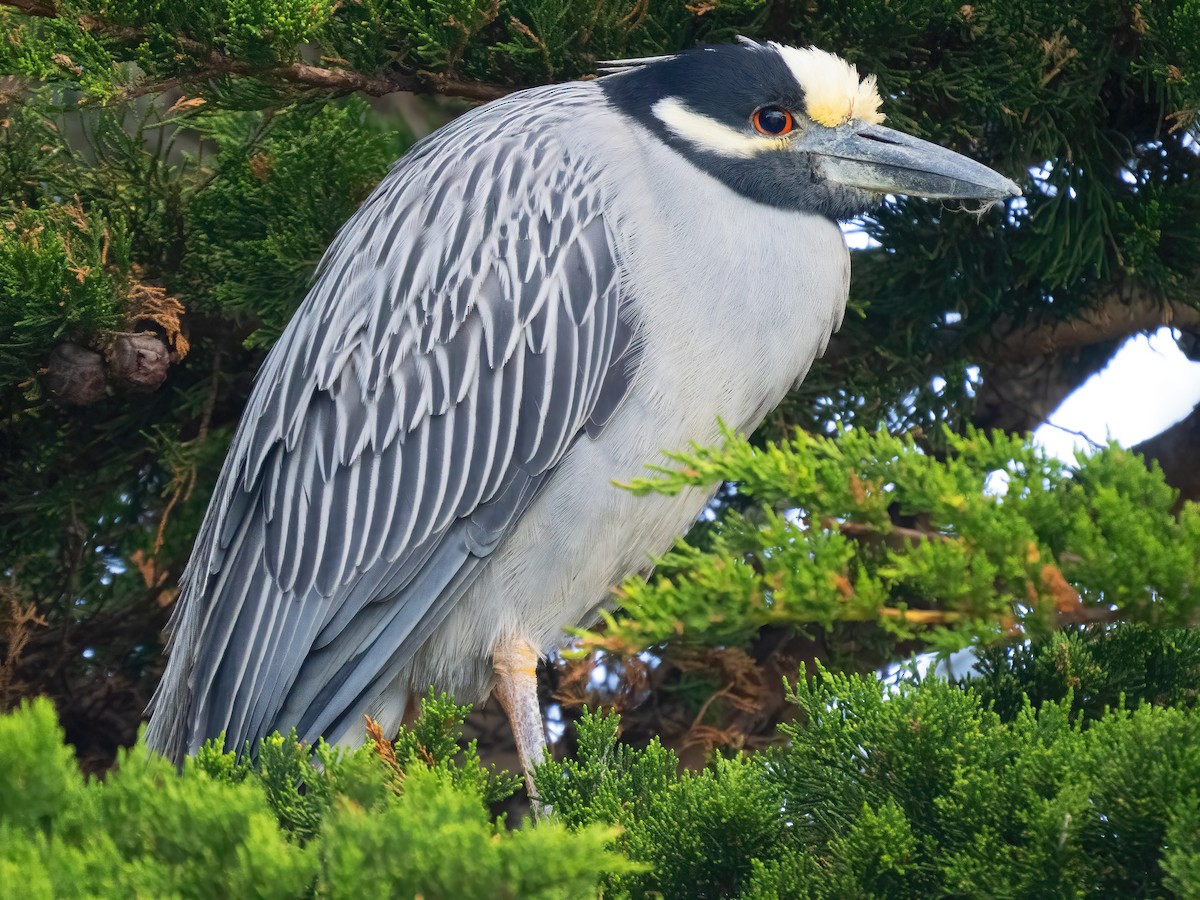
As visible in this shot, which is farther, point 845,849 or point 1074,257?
point 1074,257

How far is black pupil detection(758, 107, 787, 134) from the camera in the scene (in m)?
2.95

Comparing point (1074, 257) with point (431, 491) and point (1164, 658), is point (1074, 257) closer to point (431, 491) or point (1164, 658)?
point (1164, 658)

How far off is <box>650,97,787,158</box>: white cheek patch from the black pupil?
21 millimetres

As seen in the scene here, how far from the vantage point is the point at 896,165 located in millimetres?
2865

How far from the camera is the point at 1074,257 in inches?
112

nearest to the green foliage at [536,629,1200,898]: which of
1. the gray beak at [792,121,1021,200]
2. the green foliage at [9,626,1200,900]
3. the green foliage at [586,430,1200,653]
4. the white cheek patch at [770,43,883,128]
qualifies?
the green foliage at [9,626,1200,900]

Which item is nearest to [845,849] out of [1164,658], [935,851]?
[935,851]

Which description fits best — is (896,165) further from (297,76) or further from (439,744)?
(439,744)

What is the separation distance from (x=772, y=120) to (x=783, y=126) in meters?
0.03

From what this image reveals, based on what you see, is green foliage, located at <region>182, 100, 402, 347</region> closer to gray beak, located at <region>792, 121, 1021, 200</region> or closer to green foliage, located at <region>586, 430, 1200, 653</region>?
gray beak, located at <region>792, 121, 1021, 200</region>

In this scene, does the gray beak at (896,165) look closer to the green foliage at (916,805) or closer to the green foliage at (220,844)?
the green foliage at (916,805)

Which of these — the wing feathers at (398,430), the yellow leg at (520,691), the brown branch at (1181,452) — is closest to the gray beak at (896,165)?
the wing feathers at (398,430)

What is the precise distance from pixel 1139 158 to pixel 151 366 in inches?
86.7

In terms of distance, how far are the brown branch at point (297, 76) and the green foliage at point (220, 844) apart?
5.52ft
